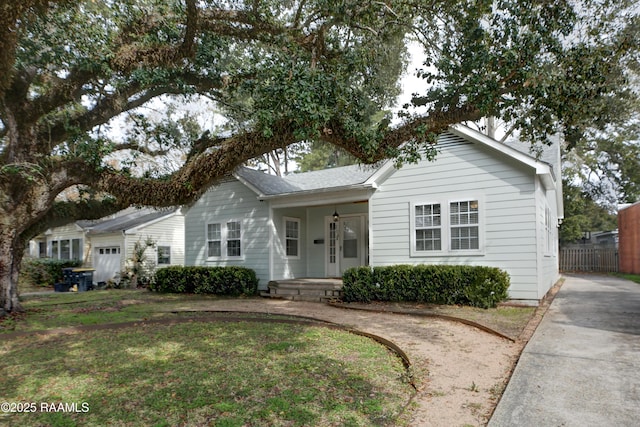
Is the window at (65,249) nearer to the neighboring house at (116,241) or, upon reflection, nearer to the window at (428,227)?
the neighboring house at (116,241)

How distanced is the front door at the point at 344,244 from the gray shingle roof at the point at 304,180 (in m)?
1.31

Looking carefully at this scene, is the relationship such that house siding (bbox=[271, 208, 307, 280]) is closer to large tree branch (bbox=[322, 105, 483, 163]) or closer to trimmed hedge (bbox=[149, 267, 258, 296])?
trimmed hedge (bbox=[149, 267, 258, 296])

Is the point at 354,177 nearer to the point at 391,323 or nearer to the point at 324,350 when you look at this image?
the point at 391,323

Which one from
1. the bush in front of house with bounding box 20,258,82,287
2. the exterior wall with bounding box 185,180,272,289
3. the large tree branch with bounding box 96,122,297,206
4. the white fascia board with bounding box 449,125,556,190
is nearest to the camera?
the large tree branch with bounding box 96,122,297,206

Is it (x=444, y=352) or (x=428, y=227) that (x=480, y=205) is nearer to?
(x=428, y=227)

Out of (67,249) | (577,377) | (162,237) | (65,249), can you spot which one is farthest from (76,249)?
(577,377)

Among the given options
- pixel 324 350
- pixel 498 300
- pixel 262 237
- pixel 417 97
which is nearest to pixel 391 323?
pixel 324 350

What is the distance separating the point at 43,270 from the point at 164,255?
223 inches

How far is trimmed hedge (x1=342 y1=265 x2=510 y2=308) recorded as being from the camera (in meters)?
9.09

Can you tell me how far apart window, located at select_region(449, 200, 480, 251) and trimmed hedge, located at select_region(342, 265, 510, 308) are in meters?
0.79

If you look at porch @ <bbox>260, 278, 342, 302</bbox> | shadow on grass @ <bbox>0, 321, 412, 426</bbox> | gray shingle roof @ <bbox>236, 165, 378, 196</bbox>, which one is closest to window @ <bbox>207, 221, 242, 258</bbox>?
gray shingle roof @ <bbox>236, 165, 378, 196</bbox>

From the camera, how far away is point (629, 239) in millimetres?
20094

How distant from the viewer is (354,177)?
45.8 feet

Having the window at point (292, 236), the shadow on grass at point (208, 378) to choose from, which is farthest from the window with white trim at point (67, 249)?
the shadow on grass at point (208, 378)
